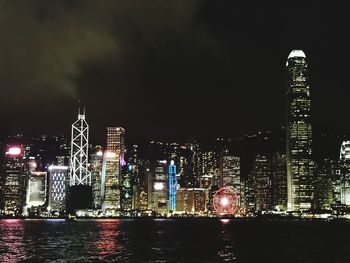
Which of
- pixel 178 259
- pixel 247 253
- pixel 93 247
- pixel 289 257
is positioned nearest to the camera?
pixel 178 259

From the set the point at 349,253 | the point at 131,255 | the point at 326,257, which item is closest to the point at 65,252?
the point at 131,255

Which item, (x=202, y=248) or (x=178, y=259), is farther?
(x=202, y=248)

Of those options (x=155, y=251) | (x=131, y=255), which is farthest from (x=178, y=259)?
(x=155, y=251)

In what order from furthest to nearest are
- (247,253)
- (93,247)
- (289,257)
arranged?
(93,247)
(247,253)
(289,257)

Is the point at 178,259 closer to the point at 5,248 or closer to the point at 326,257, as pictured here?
the point at 326,257

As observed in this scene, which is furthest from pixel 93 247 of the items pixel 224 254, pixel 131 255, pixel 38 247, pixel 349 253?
pixel 349 253

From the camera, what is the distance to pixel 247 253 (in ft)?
232

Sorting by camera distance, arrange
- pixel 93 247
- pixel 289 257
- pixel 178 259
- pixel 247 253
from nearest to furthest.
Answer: pixel 178 259, pixel 289 257, pixel 247 253, pixel 93 247

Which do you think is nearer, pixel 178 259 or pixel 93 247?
pixel 178 259

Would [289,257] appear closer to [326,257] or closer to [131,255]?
[326,257]

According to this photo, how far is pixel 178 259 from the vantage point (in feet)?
204

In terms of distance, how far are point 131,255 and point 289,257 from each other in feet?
59.2

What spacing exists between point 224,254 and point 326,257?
38.8ft

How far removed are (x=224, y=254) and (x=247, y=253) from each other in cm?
330
